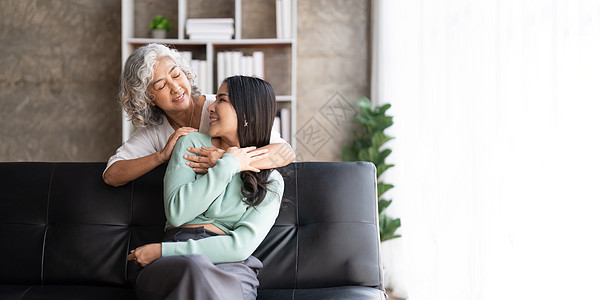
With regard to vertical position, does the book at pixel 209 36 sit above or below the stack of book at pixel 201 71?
above

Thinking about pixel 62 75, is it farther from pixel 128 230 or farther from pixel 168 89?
pixel 128 230

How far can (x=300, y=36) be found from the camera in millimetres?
3721

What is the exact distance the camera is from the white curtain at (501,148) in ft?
6.31

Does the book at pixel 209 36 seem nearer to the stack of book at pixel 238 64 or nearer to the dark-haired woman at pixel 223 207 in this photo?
the stack of book at pixel 238 64

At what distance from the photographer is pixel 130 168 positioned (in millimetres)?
1951

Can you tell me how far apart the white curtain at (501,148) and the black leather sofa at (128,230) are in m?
0.61

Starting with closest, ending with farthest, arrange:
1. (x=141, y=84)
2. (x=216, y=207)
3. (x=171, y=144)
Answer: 1. (x=216, y=207)
2. (x=171, y=144)
3. (x=141, y=84)

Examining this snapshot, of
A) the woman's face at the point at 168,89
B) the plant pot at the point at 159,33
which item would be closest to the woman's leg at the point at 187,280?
the woman's face at the point at 168,89

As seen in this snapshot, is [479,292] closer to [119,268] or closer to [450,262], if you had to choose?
[450,262]

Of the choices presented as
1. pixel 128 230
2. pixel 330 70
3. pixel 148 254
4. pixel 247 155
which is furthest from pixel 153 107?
pixel 330 70

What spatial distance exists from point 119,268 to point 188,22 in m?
1.94

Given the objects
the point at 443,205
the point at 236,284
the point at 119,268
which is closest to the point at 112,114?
the point at 119,268

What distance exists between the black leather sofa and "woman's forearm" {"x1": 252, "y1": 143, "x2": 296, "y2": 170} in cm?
14

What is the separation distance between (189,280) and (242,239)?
0.94 ft
